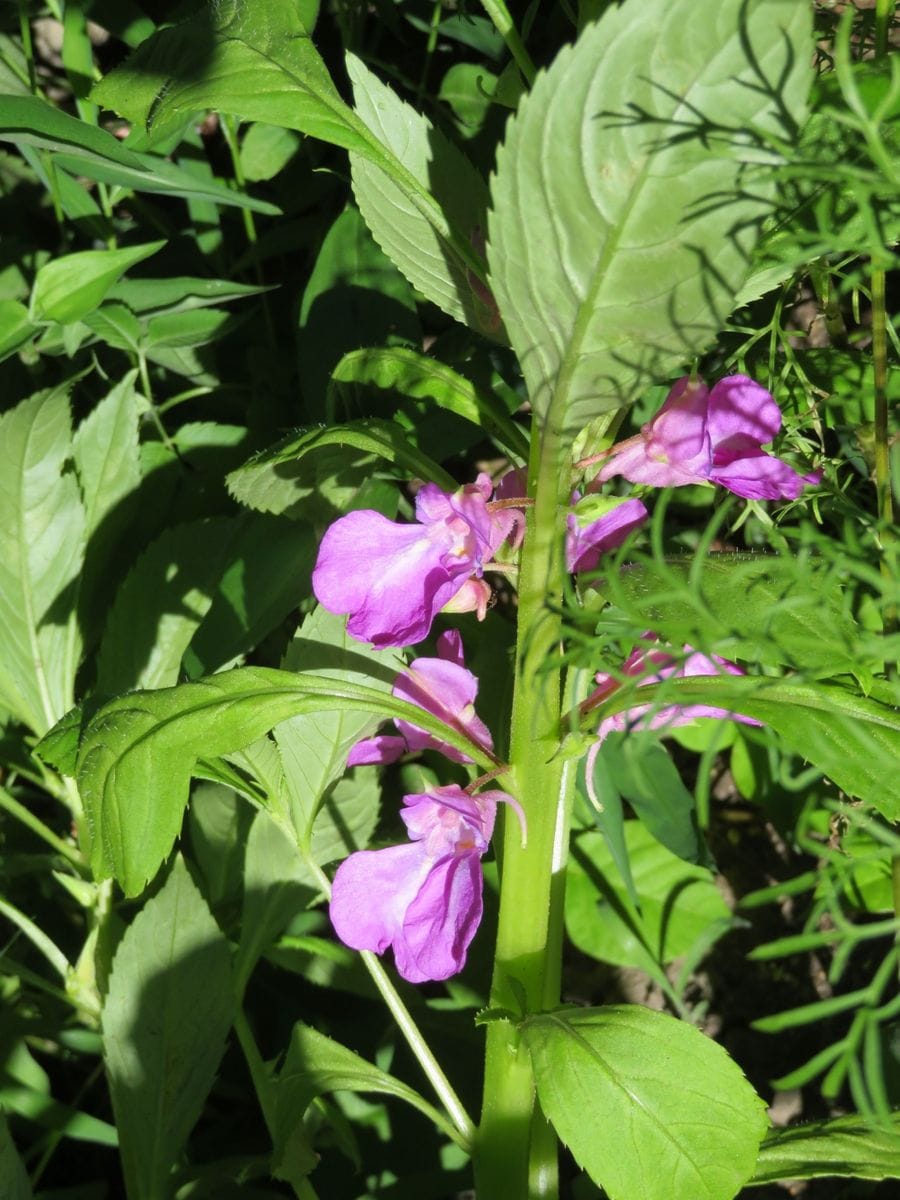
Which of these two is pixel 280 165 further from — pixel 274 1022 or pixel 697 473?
pixel 274 1022

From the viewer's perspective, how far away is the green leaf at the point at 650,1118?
0.69 metres

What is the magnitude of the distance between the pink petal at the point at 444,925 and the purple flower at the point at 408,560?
16 cm

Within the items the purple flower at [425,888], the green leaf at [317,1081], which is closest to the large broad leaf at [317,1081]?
the green leaf at [317,1081]

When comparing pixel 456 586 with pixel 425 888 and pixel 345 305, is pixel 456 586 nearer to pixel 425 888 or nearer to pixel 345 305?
pixel 425 888

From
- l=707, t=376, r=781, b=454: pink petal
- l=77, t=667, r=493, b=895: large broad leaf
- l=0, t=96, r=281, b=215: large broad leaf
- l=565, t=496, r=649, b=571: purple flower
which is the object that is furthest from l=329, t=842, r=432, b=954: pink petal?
l=0, t=96, r=281, b=215: large broad leaf

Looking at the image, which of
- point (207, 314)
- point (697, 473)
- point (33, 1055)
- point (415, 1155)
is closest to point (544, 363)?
point (697, 473)

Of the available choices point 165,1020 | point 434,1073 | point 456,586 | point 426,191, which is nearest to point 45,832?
point 165,1020

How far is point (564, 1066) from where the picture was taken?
2.30 ft

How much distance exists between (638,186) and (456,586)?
0.27m

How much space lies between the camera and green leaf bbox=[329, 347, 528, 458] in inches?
31.4

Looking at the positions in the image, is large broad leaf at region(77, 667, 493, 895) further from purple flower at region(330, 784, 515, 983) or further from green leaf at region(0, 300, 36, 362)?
green leaf at region(0, 300, 36, 362)

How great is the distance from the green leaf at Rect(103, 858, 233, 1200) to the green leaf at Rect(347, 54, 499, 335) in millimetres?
546

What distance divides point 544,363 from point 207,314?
68 centimetres

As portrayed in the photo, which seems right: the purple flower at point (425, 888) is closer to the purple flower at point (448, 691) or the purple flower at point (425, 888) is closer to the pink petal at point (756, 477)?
the purple flower at point (448, 691)
